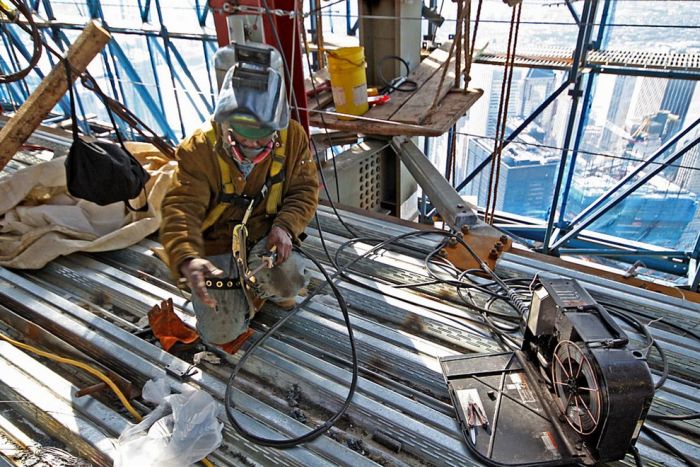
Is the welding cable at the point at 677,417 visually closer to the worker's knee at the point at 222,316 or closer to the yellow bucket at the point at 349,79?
the worker's knee at the point at 222,316

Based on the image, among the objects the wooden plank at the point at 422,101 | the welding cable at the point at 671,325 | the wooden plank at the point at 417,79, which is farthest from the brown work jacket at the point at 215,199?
the wooden plank at the point at 417,79

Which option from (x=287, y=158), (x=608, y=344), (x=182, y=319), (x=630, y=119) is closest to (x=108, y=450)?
(x=182, y=319)

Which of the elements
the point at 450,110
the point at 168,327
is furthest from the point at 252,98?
the point at 450,110

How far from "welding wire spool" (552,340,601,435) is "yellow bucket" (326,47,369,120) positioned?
8.98 feet

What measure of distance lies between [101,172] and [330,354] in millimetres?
1375

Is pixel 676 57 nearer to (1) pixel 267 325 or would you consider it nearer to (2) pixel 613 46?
(2) pixel 613 46

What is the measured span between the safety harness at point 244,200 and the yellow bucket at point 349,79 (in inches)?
78.1

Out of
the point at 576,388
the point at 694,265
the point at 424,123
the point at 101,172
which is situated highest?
the point at 101,172

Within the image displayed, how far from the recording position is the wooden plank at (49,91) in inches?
74.2

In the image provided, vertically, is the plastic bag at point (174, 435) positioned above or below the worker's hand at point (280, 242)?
below

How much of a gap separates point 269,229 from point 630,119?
652 centimetres

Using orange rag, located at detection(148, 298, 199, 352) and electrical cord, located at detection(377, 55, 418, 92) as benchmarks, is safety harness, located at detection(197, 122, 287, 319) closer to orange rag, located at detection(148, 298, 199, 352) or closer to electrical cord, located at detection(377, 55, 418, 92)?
orange rag, located at detection(148, 298, 199, 352)

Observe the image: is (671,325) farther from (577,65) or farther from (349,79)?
(577,65)

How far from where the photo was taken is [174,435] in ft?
5.05
